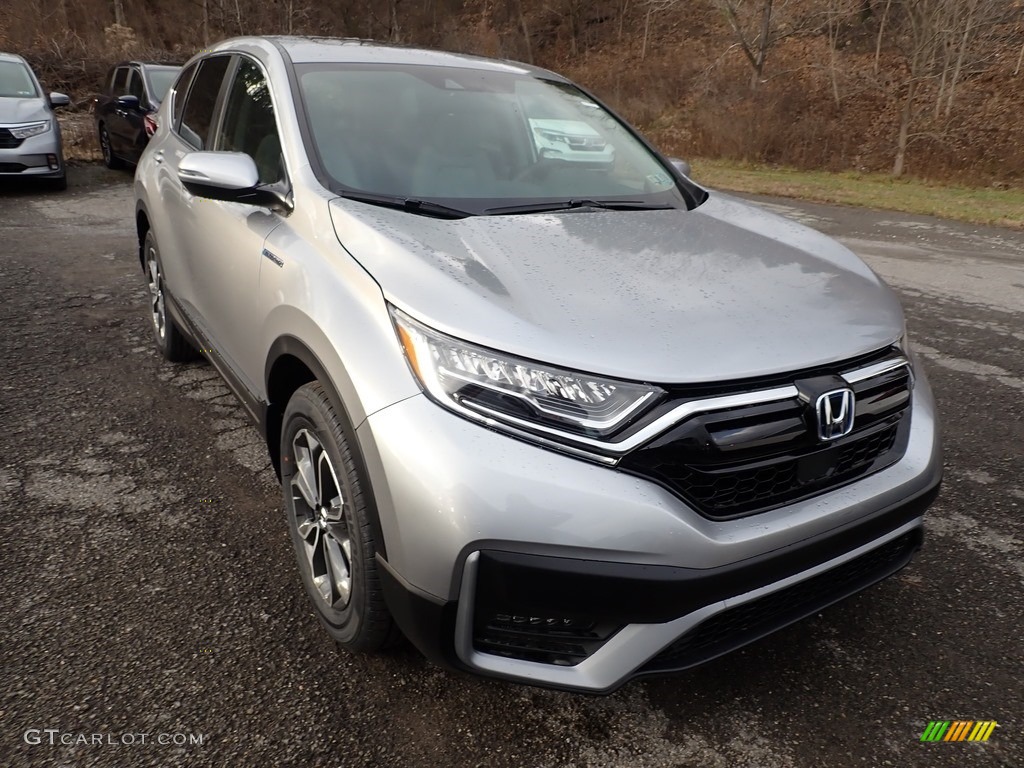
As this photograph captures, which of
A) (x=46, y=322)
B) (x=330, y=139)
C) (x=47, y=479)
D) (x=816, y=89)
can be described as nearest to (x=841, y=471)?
(x=330, y=139)

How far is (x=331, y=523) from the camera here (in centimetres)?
213

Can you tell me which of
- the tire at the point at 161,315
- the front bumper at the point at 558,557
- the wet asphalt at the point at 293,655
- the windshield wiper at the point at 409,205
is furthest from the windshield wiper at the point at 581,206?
the tire at the point at 161,315

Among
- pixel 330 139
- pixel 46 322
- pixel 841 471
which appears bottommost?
pixel 46 322

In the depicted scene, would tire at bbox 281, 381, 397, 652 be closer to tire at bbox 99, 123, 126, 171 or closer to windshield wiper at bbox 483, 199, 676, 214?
windshield wiper at bbox 483, 199, 676, 214

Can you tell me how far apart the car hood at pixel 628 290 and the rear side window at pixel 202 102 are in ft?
5.24

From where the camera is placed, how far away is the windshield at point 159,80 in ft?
35.8

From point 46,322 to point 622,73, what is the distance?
28442mm

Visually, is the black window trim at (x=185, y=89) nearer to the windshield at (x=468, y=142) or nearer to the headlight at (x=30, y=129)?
the windshield at (x=468, y=142)

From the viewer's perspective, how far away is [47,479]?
3.06 meters

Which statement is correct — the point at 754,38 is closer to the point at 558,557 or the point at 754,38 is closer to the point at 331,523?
the point at 331,523

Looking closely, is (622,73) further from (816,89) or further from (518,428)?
(518,428)

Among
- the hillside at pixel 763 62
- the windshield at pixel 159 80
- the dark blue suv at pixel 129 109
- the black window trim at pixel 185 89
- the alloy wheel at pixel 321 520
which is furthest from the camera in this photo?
the hillside at pixel 763 62

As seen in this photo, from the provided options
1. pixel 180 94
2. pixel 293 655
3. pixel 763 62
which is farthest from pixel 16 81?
pixel 763 62

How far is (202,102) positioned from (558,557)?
3.11 metres
